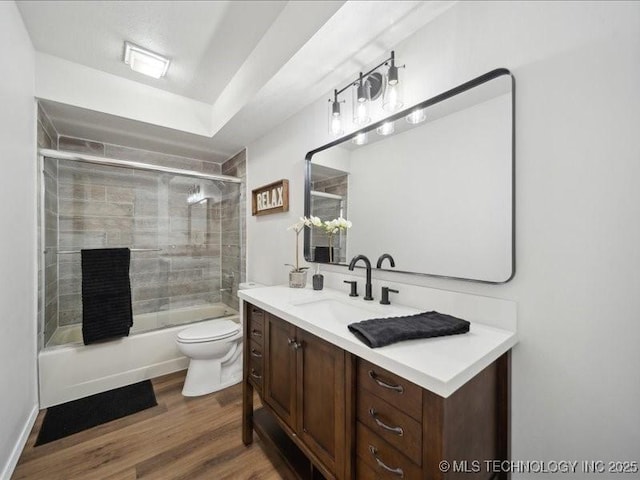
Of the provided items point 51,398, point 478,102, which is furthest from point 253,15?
point 51,398

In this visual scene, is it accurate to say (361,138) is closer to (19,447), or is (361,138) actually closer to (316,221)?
(316,221)

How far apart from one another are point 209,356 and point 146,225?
5.53 ft

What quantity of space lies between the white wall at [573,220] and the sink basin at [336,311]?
51 centimetres

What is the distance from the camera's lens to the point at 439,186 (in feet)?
4.11

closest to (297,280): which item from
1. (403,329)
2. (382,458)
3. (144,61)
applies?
(403,329)

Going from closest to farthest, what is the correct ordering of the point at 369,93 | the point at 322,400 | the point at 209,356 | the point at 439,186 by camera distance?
the point at 322,400, the point at 439,186, the point at 369,93, the point at 209,356

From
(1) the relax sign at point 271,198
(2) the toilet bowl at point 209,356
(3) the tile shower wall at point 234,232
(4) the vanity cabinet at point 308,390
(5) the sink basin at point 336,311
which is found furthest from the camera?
(3) the tile shower wall at point 234,232

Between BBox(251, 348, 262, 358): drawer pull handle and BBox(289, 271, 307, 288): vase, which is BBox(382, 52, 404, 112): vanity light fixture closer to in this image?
BBox(289, 271, 307, 288): vase

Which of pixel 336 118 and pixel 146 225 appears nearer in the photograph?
pixel 336 118

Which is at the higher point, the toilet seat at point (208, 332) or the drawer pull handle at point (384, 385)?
the drawer pull handle at point (384, 385)

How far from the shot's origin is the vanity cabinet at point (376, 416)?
2.39 feet

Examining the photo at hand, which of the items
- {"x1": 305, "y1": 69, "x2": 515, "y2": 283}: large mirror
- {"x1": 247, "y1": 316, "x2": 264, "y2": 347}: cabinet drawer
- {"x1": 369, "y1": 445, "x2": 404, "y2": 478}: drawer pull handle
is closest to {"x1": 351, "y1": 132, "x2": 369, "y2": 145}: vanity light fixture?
{"x1": 305, "y1": 69, "x2": 515, "y2": 283}: large mirror

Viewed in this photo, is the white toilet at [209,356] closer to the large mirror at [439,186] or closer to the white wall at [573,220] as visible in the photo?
the large mirror at [439,186]

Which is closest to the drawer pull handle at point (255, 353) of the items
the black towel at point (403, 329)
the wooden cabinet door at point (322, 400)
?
the wooden cabinet door at point (322, 400)
